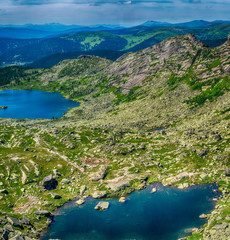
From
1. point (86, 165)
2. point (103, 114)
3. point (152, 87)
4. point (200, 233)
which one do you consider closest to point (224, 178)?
point (200, 233)

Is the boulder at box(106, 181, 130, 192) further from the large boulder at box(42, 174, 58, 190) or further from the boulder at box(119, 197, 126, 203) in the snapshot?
the large boulder at box(42, 174, 58, 190)

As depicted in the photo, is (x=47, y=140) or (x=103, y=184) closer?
(x=103, y=184)

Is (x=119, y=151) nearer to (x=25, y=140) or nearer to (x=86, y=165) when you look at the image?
(x=86, y=165)

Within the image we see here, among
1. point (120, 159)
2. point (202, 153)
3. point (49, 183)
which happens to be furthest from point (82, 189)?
point (202, 153)

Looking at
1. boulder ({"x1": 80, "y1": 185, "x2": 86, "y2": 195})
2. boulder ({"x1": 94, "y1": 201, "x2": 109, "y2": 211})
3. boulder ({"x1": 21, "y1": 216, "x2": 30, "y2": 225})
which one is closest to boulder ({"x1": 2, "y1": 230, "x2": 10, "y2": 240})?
boulder ({"x1": 21, "y1": 216, "x2": 30, "y2": 225})

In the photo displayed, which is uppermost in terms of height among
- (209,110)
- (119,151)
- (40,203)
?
(209,110)

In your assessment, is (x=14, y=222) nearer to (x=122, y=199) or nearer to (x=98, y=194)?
(x=98, y=194)
